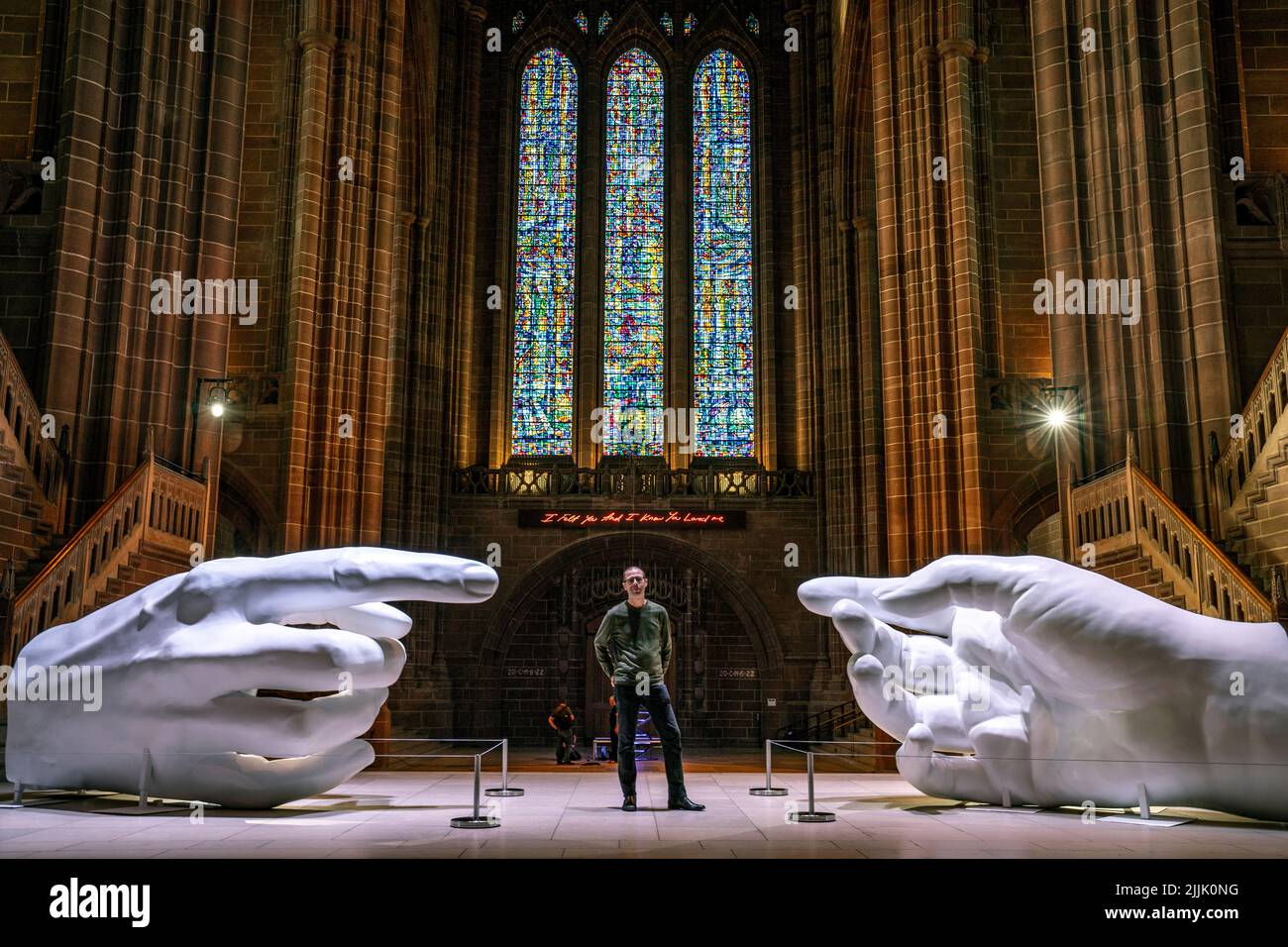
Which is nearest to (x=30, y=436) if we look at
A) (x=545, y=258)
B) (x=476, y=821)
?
(x=476, y=821)

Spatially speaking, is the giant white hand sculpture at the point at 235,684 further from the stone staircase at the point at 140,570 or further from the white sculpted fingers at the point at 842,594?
the stone staircase at the point at 140,570

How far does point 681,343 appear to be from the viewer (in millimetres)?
27672

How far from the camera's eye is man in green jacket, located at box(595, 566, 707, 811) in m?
7.34

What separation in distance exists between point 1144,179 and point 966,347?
4.16 metres

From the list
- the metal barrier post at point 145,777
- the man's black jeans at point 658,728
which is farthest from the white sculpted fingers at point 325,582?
the man's black jeans at point 658,728

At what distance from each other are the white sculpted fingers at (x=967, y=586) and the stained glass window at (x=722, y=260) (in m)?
20.1

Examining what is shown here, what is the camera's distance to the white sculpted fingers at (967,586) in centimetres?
693

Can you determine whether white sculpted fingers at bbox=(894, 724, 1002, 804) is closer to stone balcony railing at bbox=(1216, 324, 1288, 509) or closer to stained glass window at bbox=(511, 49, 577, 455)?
stone balcony railing at bbox=(1216, 324, 1288, 509)

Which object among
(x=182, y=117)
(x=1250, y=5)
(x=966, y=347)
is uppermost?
(x=1250, y=5)

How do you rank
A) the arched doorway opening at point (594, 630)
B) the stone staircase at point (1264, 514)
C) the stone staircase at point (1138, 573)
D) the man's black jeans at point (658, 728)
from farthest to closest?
the arched doorway opening at point (594, 630) < the stone staircase at point (1138, 573) < the stone staircase at point (1264, 514) < the man's black jeans at point (658, 728)

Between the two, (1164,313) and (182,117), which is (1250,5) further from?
(182,117)
